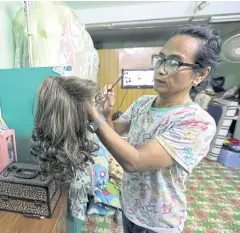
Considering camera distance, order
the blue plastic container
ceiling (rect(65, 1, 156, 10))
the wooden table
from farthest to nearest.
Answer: the blue plastic container → ceiling (rect(65, 1, 156, 10)) → the wooden table

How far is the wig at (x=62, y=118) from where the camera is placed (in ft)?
1.72

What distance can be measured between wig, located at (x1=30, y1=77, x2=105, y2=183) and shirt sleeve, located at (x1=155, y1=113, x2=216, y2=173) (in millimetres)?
262

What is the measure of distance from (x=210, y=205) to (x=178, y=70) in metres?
1.76

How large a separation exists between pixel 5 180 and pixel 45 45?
924mm

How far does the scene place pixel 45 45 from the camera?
3.95 feet

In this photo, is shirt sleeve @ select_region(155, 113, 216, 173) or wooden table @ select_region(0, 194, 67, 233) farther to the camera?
wooden table @ select_region(0, 194, 67, 233)

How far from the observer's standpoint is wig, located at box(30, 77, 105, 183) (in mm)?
523

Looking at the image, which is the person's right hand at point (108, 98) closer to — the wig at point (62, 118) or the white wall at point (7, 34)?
the wig at point (62, 118)

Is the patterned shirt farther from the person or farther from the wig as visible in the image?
the wig

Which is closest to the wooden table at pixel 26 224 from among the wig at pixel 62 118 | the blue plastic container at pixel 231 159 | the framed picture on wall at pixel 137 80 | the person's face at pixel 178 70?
the wig at pixel 62 118

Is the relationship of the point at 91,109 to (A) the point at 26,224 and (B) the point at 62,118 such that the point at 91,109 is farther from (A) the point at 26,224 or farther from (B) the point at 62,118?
(A) the point at 26,224

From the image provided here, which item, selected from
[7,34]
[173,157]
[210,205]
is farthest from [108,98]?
[210,205]

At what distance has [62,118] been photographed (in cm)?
53

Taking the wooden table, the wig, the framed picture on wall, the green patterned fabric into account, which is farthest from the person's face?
the framed picture on wall
